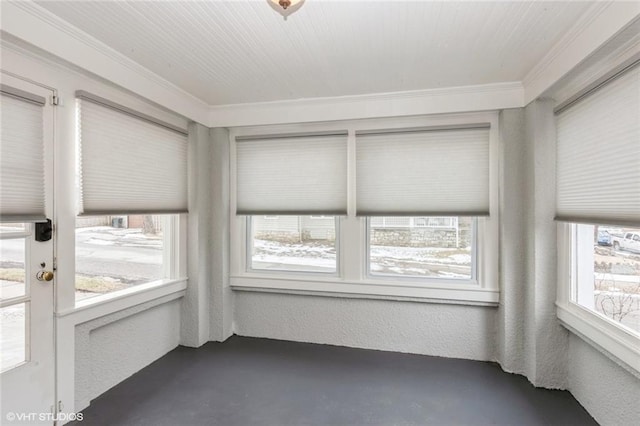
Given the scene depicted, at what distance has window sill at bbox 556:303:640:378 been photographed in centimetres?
177

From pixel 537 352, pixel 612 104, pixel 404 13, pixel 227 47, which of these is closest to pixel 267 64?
pixel 227 47

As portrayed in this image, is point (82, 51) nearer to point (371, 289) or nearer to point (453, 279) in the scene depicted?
point (371, 289)

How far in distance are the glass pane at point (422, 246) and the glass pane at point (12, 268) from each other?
2.64m

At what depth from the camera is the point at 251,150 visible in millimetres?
3379

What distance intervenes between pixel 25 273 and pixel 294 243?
7.00 feet

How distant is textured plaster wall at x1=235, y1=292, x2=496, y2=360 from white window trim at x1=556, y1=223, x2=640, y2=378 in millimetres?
652

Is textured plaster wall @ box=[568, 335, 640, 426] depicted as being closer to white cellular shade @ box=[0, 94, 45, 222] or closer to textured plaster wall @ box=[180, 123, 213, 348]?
textured plaster wall @ box=[180, 123, 213, 348]

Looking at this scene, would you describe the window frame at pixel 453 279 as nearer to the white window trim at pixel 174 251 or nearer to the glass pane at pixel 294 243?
the glass pane at pixel 294 243

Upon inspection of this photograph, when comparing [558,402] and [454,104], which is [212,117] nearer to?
[454,104]

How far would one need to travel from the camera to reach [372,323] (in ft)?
10.3

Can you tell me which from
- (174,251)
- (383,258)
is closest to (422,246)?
(383,258)

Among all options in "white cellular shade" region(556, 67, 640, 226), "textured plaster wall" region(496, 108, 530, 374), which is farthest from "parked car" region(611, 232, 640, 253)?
"textured plaster wall" region(496, 108, 530, 374)

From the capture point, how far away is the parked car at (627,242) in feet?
6.06

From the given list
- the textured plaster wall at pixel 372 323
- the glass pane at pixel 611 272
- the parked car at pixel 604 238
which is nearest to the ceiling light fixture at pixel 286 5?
the glass pane at pixel 611 272
